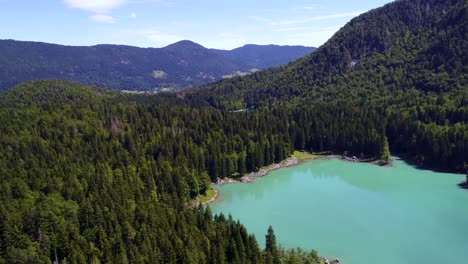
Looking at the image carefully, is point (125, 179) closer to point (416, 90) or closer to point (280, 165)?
point (280, 165)

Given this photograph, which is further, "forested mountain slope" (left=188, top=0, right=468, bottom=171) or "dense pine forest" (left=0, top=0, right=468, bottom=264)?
"forested mountain slope" (left=188, top=0, right=468, bottom=171)

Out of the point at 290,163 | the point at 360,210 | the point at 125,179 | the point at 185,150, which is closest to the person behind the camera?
the point at 360,210

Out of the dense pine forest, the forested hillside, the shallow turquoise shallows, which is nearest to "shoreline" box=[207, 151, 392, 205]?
the dense pine forest

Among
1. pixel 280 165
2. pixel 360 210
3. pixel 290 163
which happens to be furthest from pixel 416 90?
pixel 360 210

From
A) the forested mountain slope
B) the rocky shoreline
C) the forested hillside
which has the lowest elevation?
the rocky shoreline

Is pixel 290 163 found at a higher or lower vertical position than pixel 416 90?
lower

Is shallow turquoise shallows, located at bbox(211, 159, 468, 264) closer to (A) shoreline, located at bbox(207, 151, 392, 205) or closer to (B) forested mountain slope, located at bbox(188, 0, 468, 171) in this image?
(A) shoreline, located at bbox(207, 151, 392, 205)
